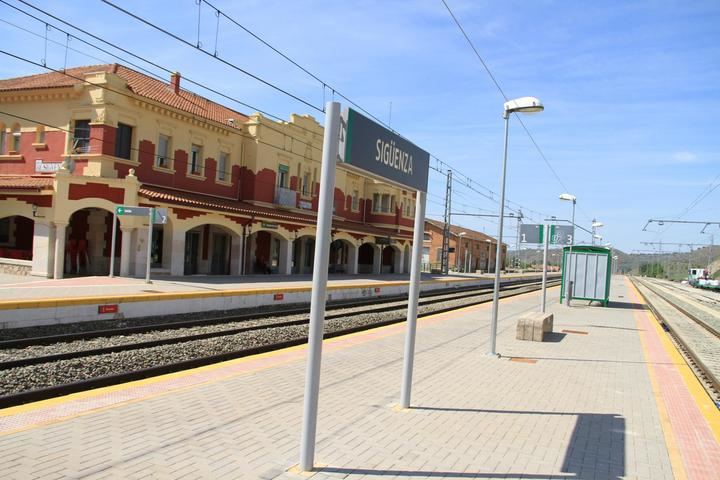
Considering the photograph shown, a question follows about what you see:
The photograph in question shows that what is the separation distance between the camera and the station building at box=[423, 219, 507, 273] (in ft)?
206

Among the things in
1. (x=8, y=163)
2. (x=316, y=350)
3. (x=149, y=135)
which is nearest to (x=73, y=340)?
(x=316, y=350)

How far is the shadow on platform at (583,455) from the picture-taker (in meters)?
4.45

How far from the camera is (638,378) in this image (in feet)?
29.5

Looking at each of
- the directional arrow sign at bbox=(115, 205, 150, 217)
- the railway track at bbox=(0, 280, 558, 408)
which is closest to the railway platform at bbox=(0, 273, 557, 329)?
the railway track at bbox=(0, 280, 558, 408)

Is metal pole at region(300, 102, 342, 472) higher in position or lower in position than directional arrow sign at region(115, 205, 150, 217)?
lower

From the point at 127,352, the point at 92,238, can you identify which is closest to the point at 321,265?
the point at 127,352

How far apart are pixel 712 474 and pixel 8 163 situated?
2849cm

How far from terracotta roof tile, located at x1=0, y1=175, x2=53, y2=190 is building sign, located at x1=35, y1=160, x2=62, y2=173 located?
0.31m

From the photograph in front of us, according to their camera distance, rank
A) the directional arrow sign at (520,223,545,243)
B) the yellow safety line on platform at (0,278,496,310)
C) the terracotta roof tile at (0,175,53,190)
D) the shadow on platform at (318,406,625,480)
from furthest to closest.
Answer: the terracotta roof tile at (0,175,53,190), the directional arrow sign at (520,223,545,243), the yellow safety line on platform at (0,278,496,310), the shadow on platform at (318,406,625,480)

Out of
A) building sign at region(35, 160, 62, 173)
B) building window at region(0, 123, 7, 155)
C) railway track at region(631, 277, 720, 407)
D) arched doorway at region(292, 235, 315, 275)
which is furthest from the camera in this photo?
arched doorway at region(292, 235, 315, 275)

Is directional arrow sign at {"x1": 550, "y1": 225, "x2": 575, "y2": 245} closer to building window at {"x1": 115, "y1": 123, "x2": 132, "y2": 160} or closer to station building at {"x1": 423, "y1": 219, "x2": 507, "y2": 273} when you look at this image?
building window at {"x1": 115, "y1": 123, "x2": 132, "y2": 160}

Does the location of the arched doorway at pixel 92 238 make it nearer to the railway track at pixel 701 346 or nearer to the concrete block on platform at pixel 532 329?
the concrete block on platform at pixel 532 329

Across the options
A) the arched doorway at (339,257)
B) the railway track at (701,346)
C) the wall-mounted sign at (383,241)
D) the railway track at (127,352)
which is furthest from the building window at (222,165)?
the railway track at (701,346)

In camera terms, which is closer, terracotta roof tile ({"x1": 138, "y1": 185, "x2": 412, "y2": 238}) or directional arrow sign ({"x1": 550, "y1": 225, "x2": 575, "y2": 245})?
directional arrow sign ({"x1": 550, "y1": 225, "x2": 575, "y2": 245})
